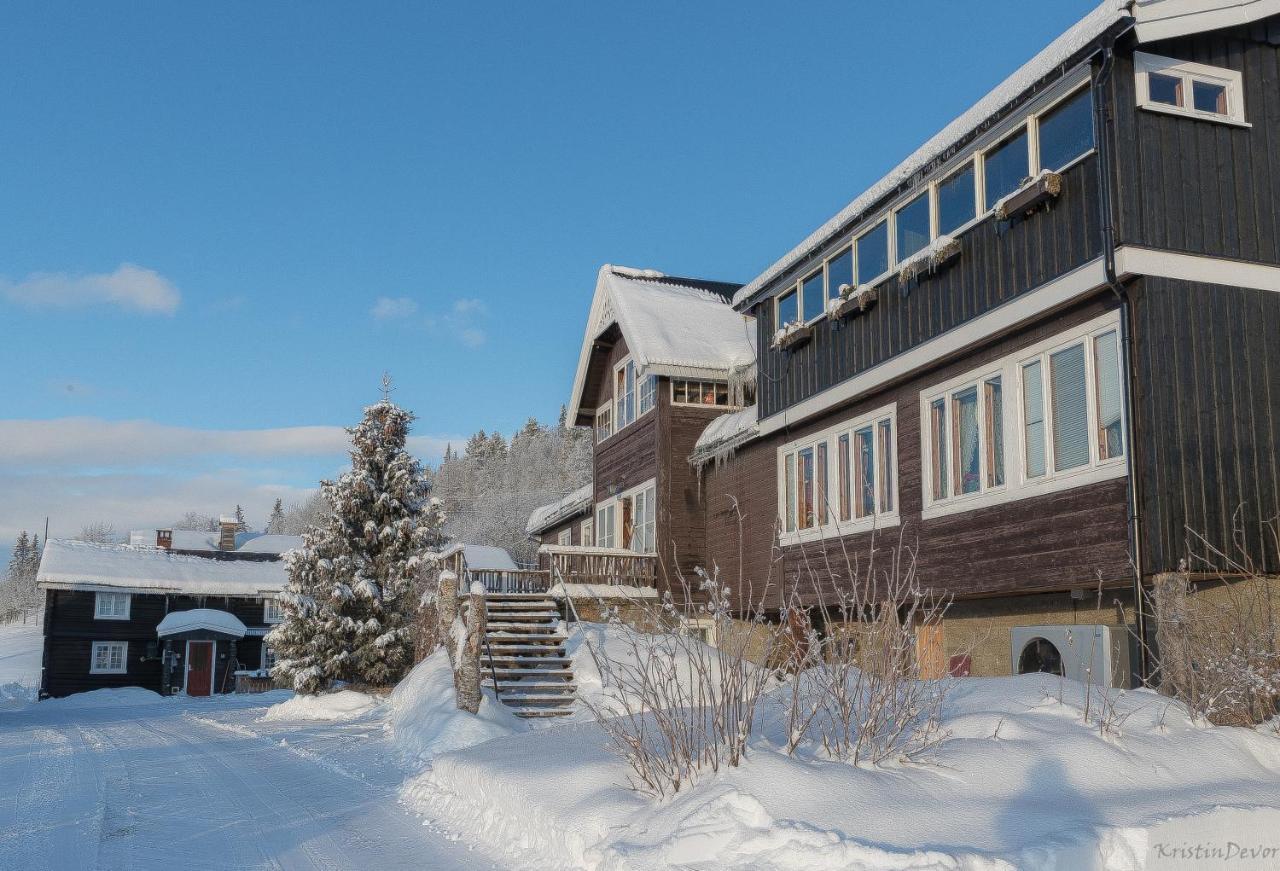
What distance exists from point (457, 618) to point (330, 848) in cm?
727

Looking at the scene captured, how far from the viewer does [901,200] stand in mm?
13484

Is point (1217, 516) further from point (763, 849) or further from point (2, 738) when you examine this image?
point (2, 738)

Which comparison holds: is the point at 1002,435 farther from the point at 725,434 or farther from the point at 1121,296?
the point at 725,434

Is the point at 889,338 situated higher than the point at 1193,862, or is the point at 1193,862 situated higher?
the point at 889,338

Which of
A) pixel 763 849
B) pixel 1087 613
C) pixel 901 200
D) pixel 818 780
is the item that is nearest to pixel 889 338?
pixel 901 200

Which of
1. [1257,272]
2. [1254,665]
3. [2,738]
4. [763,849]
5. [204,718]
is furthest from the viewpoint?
[204,718]

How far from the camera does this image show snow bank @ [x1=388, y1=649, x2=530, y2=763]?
12859 mm

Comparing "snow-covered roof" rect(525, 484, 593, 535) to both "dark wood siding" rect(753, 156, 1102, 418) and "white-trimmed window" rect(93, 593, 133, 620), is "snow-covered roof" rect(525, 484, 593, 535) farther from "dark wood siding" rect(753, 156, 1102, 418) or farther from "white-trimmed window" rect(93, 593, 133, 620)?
"white-trimmed window" rect(93, 593, 133, 620)

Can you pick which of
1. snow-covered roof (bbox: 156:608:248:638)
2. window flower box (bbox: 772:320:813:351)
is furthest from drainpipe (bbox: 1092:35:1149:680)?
snow-covered roof (bbox: 156:608:248:638)

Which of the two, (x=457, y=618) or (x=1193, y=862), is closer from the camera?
(x=1193, y=862)

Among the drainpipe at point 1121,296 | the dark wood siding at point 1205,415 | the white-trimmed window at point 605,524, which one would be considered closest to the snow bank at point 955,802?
the drainpipe at point 1121,296

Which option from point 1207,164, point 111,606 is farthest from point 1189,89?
point 111,606

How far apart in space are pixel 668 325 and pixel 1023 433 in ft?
36.6

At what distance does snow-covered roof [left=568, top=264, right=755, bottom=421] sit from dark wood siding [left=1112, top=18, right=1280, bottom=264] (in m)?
10.4
